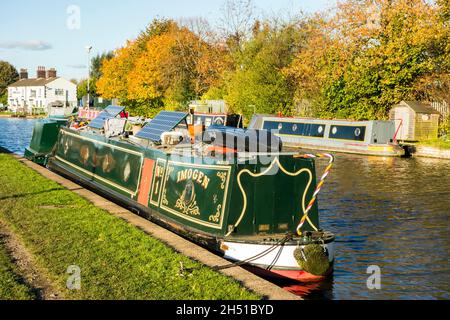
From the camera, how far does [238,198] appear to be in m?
10.7

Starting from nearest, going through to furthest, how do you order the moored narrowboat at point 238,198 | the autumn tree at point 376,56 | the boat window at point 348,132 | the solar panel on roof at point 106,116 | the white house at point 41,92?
1. the moored narrowboat at point 238,198
2. the solar panel on roof at point 106,116
3. the boat window at point 348,132
4. the autumn tree at point 376,56
5. the white house at point 41,92

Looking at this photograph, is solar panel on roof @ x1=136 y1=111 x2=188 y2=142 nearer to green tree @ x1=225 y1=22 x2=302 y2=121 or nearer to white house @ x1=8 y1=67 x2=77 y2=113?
green tree @ x1=225 y1=22 x2=302 y2=121

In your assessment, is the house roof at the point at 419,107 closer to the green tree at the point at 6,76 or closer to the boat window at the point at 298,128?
the boat window at the point at 298,128

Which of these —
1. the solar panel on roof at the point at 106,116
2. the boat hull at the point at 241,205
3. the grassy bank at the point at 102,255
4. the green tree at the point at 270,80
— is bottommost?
the grassy bank at the point at 102,255

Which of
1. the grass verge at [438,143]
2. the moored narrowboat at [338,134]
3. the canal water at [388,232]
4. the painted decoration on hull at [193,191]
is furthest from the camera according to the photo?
the moored narrowboat at [338,134]

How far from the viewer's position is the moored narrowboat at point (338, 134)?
3450cm

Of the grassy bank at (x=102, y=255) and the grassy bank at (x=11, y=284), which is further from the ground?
the grassy bank at (x=102, y=255)

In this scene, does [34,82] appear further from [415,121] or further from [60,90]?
[415,121]

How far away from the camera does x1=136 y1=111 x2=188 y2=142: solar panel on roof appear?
14.0m

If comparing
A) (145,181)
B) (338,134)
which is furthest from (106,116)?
(338,134)

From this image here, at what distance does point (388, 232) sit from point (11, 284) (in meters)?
10.3

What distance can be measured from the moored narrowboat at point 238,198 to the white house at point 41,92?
335ft

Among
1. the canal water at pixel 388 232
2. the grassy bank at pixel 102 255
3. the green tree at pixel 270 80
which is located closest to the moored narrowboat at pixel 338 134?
the canal water at pixel 388 232

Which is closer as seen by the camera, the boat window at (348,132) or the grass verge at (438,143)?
the grass verge at (438,143)
